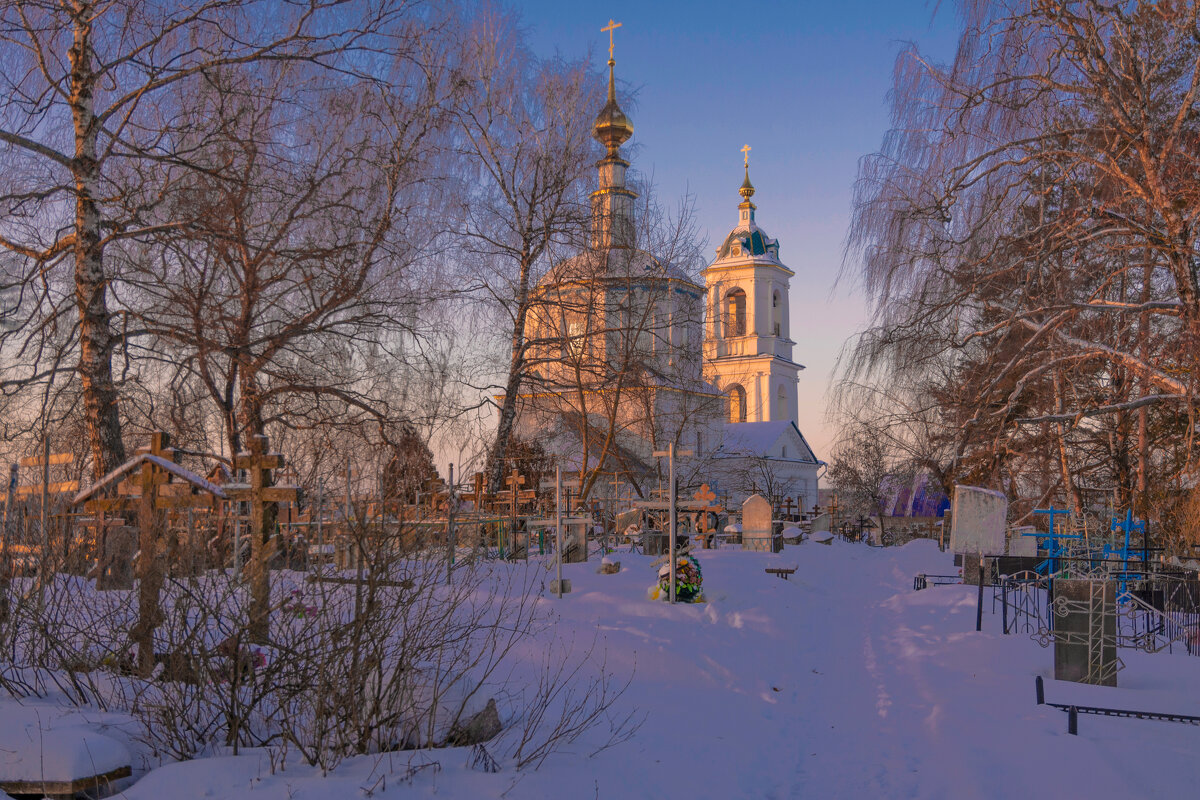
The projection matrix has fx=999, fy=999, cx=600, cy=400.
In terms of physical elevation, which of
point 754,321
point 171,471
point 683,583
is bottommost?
point 683,583

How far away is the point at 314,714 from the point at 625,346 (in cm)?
2116

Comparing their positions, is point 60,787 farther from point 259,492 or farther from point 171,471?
point 171,471

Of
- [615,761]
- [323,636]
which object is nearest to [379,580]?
[323,636]

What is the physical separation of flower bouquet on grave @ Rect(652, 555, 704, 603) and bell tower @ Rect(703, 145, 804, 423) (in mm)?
45510

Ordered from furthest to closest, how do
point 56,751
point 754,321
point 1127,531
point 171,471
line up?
point 754,321 → point 1127,531 → point 171,471 → point 56,751

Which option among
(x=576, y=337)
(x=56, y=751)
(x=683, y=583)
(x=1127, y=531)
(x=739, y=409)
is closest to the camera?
(x=56, y=751)

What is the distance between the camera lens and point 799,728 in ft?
29.0

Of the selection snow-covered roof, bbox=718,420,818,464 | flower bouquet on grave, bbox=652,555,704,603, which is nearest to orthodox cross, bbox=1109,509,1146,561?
flower bouquet on grave, bbox=652,555,704,603

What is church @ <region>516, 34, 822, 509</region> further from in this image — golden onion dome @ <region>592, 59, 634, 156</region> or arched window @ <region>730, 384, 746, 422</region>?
arched window @ <region>730, 384, 746, 422</region>

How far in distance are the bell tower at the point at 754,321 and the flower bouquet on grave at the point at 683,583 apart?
149 feet

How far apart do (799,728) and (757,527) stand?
755 inches

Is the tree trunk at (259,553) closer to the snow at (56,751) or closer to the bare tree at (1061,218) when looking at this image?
the snow at (56,751)

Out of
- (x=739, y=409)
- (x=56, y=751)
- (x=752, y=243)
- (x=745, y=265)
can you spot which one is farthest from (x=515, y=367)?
(x=739, y=409)

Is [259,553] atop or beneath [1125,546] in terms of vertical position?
atop
